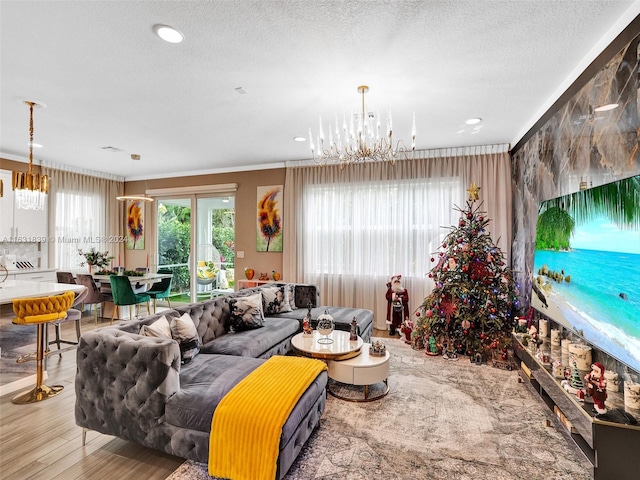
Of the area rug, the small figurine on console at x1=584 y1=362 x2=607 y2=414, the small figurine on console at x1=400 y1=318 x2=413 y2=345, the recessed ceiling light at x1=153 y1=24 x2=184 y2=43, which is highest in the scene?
the recessed ceiling light at x1=153 y1=24 x2=184 y2=43

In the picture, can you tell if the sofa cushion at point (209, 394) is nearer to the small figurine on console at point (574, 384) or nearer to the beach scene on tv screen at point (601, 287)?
the small figurine on console at point (574, 384)

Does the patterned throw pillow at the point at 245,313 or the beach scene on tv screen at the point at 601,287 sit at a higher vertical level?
the beach scene on tv screen at the point at 601,287

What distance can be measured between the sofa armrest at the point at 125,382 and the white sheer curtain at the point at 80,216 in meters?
4.97

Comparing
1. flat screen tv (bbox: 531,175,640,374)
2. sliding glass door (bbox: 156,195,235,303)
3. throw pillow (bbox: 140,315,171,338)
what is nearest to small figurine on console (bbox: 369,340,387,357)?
flat screen tv (bbox: 531,175,640,374)

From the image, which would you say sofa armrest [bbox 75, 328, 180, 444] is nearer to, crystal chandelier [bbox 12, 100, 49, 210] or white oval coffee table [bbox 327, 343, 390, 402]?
white oval coffee table [bbox 327, 343, 390, 402]

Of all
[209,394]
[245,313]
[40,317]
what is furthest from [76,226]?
[209,394]

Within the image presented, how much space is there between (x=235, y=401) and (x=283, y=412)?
30 cm

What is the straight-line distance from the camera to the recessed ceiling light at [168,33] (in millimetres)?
2203

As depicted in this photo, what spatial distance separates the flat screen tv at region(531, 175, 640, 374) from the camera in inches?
73.3

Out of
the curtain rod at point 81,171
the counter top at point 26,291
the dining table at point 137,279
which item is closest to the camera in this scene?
the counter top at point 26,291

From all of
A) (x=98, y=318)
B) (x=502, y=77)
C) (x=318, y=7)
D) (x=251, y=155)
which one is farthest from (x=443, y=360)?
(x=98, y=318)

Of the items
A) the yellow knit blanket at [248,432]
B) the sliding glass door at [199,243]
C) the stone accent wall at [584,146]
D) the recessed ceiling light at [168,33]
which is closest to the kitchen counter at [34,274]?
the sliding glass door at [199,243]

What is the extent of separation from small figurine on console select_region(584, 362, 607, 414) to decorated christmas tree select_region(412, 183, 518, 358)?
1938 millimetres

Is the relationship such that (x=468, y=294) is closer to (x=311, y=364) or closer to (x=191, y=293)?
(x=311, y=364)
